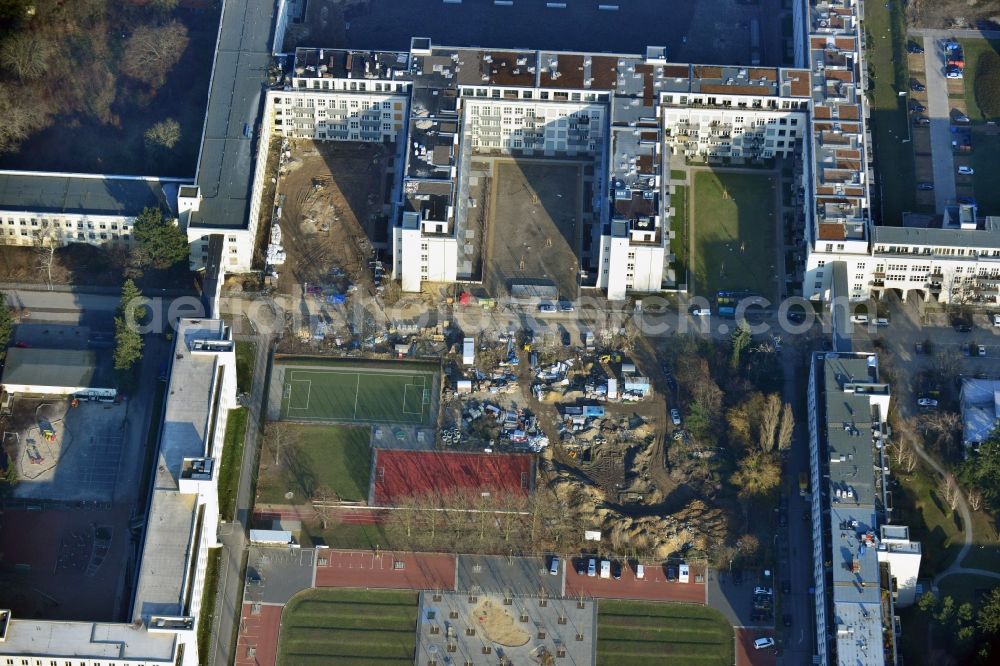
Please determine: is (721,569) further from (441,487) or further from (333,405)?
(333,405)

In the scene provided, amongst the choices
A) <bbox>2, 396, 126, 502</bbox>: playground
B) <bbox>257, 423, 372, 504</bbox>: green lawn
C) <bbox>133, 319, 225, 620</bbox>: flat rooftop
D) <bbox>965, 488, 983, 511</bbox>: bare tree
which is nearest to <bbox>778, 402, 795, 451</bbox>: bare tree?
<bbox>965, 488, 983, 511</bbox>: bare tree

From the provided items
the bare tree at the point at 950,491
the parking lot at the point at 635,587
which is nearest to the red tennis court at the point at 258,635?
the parking lot at the point at 635,587

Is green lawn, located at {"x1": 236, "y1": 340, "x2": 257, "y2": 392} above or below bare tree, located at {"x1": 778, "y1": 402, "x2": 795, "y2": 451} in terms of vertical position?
above

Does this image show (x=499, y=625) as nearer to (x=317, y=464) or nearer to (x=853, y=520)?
(x=317, y=464)

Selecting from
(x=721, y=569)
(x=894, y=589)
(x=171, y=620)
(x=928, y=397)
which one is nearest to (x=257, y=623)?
(x=171, y=620)

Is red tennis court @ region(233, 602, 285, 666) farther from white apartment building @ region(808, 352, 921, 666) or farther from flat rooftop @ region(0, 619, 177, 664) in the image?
white apartment building @ region(808, 352, 921, 666)

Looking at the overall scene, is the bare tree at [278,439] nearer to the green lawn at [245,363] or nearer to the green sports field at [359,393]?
the green sports field at [359,393]

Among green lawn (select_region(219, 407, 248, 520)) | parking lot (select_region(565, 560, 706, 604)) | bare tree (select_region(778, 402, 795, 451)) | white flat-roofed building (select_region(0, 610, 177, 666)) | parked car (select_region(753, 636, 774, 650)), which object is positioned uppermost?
bare tree (select_region(778, 402, 795, 451))
